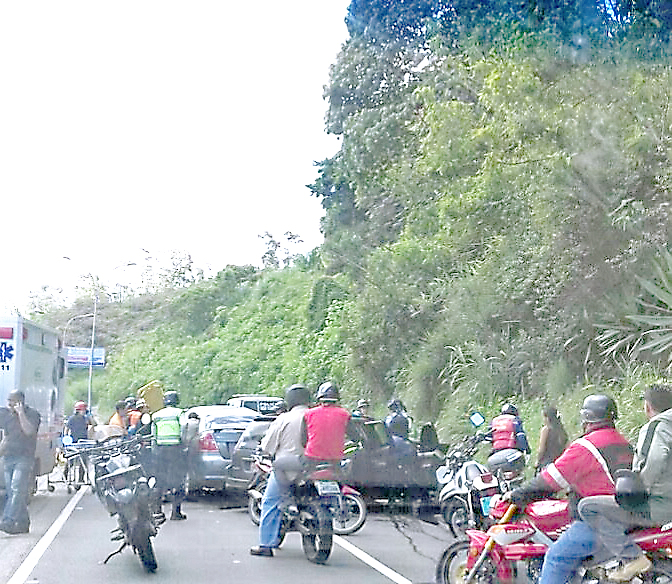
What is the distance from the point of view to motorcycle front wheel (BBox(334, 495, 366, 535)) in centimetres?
1294

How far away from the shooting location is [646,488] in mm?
6895

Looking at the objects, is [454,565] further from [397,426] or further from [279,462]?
[397,426]

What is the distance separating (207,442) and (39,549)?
533 centimetres

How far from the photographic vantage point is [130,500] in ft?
34.1

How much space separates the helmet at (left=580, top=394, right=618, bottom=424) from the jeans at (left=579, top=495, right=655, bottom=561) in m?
0.51

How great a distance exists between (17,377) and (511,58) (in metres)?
9.17

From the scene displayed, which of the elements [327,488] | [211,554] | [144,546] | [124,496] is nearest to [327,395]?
[327,488]

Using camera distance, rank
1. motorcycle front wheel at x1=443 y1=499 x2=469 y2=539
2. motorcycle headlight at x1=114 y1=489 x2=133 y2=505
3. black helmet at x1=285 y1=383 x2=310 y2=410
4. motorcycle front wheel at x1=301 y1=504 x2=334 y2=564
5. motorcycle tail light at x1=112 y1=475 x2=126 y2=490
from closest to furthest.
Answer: motorcycle headlight at x1=114 y1=489 x2=133 y2=505
motorcycle tail light at x1=112 y1=475 x2=126 y2=490
motorcycle front wheel at x1=301 y1=504 x2=334 y2=564
black helmet at x1=285 y1=383 x2=310 y2=410
motorcycle front wheel at x1=443 y1=499 x2=469 y2=539

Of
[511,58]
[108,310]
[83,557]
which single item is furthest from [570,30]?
[108,310]

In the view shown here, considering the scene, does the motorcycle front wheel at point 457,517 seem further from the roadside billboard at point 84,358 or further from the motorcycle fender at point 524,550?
the roadside billboard at point 84,358

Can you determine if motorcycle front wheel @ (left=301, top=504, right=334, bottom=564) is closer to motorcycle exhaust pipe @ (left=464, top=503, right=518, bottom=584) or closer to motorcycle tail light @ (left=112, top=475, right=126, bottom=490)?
motorcycle tail light @ (left=112, top=475, right=126, bottom=490)

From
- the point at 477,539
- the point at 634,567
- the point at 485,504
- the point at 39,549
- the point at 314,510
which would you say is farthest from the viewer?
the point at 39,549

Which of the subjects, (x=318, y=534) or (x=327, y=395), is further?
(x=327, y=395)

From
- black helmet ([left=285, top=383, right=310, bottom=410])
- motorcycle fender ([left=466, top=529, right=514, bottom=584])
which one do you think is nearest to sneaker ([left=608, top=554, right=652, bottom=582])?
motorcycle fender ([left=466, top=529, right=514, bottom=584])
